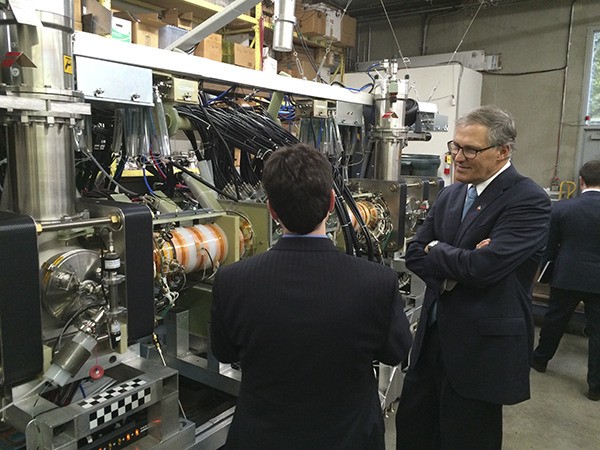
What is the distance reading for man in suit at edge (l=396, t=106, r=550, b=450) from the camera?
1.55 meters

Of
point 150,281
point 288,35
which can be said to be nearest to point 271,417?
point 150,281

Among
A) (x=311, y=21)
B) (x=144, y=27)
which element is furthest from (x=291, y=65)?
(x=144, y=27)

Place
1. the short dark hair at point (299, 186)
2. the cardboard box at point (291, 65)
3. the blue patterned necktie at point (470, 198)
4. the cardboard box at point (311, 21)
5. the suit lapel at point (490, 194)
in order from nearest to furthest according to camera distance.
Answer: the short dark hair at point (299, 186), the suit lapel at point (490, 194), the blue patterned necktie at point (470, 198), the cardboard box at point (291, 65), the cardboard box at point (311, 21)

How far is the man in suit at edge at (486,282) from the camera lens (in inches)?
60.9

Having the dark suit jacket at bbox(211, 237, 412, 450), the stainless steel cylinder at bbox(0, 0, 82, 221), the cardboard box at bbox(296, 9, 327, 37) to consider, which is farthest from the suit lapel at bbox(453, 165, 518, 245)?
the cardboard box at bbox(296, 9, 327, 37)

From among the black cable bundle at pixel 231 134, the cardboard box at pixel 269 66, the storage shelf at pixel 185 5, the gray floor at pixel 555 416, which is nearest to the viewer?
the black cable bundle at pixel 231 134

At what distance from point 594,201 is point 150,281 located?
3.05m

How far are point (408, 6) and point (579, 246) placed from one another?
3.63 metres

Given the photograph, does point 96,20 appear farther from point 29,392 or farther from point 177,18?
point 177,18

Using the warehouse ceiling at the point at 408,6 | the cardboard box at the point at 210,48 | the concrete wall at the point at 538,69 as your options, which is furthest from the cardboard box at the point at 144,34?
the concrete wall at the point at 538,69

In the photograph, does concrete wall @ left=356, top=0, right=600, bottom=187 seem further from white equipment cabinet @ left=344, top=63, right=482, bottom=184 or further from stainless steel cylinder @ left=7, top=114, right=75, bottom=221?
stainless steel cylinder @ left=7, top=114, right=75, bottom=221

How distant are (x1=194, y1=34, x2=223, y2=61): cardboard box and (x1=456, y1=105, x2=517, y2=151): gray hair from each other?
2.41m

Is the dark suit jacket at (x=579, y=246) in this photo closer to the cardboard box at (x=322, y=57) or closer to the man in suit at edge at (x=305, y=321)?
the man in suit at edge at (x=305, y=321)

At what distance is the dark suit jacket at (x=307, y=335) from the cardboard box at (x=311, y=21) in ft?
13.3
